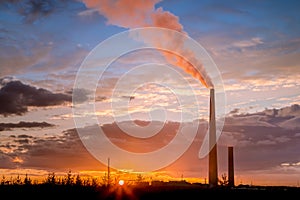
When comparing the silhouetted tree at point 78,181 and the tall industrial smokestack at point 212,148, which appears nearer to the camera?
the silhouetted tree at point 78,181

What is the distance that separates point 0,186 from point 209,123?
203 ft

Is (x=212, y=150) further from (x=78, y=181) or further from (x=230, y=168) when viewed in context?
(x=78, y=181)

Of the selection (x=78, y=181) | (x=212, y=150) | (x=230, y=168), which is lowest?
(x=78, y=181)

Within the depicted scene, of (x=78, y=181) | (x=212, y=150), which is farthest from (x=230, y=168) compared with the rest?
(x=78, y=181)

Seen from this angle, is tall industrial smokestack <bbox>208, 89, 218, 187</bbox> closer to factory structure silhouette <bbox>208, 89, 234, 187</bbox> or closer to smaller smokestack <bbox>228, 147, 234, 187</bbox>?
factory structure silhouette <bbox>208, 89, 234, 187</bbox>

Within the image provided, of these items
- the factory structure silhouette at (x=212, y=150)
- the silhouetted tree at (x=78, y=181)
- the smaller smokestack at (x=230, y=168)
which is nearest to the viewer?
the silhouetted tree at (x=78, y=181)

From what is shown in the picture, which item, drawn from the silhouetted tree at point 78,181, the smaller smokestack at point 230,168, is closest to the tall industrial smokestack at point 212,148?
the smaller smokestack at point 230,168

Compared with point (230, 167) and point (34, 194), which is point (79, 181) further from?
point (230, 167)

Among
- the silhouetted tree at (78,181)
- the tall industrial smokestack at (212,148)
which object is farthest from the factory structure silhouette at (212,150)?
the silhouetted tree at (78,181)

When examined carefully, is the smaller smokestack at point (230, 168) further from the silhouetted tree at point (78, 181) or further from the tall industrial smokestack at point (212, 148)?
the silhouetted tree at point (78, 181)

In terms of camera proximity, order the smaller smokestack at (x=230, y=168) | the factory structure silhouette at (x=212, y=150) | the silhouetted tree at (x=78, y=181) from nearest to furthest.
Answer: the silhouetted tree at (x=78, y=181) → the factory structure silhouette at (x=212, y=150) → the smaller smokestack at (x=230, y=168)

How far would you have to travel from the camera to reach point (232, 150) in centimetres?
10312

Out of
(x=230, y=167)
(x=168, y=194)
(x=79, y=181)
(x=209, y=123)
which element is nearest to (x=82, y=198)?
(x=79, y=181)

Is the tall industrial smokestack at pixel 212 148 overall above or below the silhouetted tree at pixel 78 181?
above
